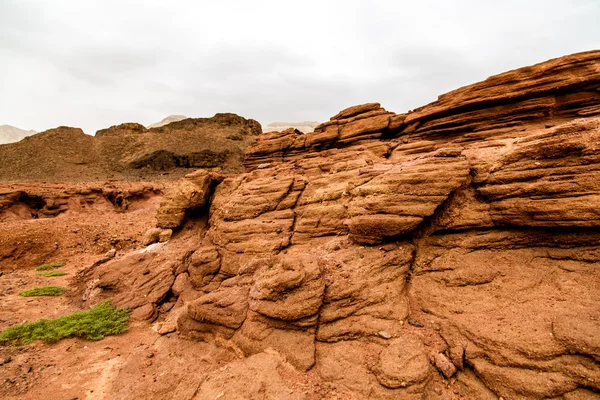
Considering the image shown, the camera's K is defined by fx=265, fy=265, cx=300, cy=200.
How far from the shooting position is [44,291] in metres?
11.2

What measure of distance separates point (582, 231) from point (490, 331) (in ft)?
9.27

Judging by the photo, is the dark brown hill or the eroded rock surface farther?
the dark brown hill

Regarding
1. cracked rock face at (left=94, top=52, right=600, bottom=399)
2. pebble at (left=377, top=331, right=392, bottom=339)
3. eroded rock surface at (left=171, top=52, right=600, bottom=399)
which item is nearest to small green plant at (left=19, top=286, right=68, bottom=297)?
cracked rock face at (left=94, top=52, right=600, bottom=399)

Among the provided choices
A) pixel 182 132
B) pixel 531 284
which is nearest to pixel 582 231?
pixel 531 284

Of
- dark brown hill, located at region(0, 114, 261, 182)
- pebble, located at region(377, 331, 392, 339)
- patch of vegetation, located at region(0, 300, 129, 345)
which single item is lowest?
patch of vegetation, located at region(0, 300, 129, 345)

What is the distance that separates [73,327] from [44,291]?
4.86 metres

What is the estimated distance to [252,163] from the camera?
1614 centimetres

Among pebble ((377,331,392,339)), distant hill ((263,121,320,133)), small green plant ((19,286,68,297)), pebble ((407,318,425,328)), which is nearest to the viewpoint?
pebble ((377,331,392,339))

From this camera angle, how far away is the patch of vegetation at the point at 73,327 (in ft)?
25.2

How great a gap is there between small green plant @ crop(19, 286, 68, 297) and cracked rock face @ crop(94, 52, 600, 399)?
300 inches

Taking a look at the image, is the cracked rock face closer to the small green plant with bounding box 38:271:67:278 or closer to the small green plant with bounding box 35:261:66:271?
the small green plant with bounding box 38:271:67:278

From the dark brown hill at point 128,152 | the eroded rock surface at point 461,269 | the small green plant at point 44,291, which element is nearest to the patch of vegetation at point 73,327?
the eroded rock surface at point 461,269

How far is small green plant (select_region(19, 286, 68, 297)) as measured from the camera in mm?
10914

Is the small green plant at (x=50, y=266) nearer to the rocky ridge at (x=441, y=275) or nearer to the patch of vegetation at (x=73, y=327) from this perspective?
the patch of vegetation at (x=73, y=327)
